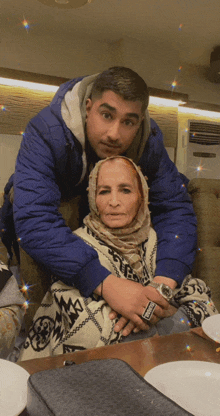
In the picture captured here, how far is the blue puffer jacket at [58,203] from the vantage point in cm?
99

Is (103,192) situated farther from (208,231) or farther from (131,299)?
(208,231)

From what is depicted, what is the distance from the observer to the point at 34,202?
40.3 inches

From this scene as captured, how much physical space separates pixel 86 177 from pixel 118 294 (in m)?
0.44

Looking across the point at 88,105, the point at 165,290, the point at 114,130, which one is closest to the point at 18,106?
the point at 88,105

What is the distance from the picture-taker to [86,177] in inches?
47.9

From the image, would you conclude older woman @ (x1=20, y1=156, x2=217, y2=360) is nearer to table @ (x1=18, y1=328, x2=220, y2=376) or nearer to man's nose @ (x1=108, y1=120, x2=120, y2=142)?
man's nose @ (x1=108, y1=120, x2=120, y2=142)

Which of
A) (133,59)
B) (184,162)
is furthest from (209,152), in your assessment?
(133,59)

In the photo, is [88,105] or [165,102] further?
[165,102]

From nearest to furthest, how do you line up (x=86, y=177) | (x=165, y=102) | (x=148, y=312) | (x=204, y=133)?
(x=148, y=312) → (x=86, y=177) → (x=165, y=102) → (x=204, y=133)

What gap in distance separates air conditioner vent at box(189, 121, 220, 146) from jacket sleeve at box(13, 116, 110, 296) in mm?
2577

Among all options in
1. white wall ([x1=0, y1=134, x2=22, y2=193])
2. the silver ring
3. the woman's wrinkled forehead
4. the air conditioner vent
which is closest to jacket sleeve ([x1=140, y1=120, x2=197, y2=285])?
the woman's wrinkled forehead

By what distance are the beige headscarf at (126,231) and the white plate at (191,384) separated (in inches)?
22.3

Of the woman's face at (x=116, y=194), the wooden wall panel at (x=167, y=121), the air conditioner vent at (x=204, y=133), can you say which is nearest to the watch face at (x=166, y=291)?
the woman's face at (x=116, y=194)

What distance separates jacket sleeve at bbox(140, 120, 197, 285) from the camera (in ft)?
3.90
